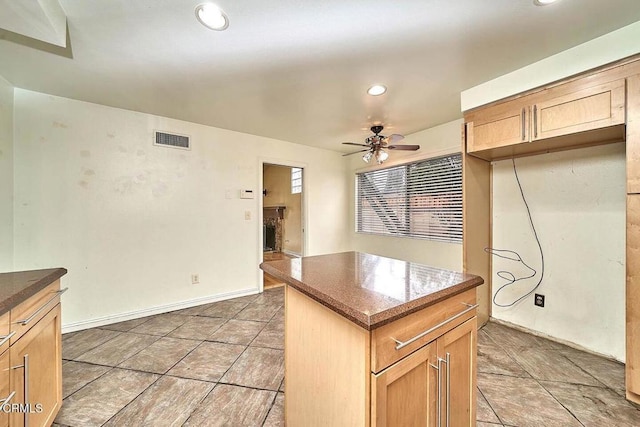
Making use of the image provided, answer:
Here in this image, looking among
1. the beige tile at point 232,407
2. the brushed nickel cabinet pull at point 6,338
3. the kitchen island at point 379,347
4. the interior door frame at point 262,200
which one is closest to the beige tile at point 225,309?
the interior door frame at point 262,200

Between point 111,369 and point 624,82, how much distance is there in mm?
4122

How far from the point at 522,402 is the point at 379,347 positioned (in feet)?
5.11

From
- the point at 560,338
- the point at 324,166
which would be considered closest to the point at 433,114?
the point at 324,166

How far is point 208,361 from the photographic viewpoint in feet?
6.62

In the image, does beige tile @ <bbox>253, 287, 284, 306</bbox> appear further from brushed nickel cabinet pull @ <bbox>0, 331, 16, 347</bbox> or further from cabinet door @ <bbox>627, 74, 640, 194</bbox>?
cabinet door @ <bbox>627, 74, 640, 194</bbox>

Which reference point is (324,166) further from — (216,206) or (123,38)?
(123,38)

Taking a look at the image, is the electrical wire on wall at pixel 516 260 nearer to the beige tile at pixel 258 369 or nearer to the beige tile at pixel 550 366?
the beige tile at pixel 550 366

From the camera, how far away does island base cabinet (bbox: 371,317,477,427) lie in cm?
83

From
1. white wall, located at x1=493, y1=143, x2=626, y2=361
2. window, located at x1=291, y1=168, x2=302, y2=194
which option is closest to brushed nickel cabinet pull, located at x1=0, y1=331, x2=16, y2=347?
white wall, located at x1=493, y1=143, x2=626, y2=361

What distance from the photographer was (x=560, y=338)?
2.27m

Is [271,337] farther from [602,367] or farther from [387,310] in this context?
[602,367]

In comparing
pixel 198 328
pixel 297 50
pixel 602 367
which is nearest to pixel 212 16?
pixel 297 50

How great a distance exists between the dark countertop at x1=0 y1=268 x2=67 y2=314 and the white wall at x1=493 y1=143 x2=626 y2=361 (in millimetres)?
3581

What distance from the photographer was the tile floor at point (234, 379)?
1.48 m
